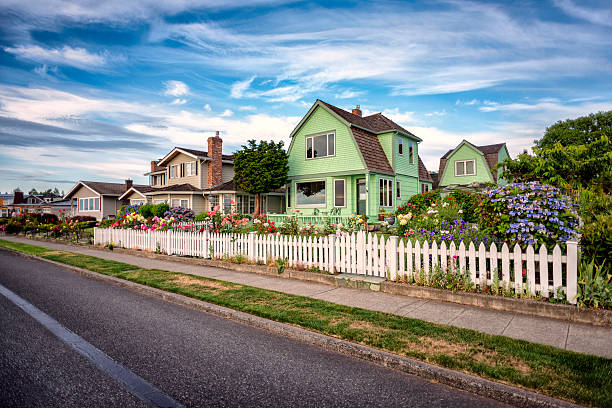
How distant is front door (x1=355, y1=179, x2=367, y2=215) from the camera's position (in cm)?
2112

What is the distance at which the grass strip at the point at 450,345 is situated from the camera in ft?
10.6

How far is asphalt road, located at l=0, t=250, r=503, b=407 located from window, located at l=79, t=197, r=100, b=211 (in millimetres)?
42468

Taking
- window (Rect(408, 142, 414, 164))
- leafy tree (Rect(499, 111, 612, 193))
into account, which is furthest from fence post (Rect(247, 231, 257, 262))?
window (Rect(408, 142, 414, 164))

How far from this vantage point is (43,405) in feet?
10.1

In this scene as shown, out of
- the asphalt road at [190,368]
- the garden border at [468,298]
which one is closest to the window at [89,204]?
the garden border at [468,298]

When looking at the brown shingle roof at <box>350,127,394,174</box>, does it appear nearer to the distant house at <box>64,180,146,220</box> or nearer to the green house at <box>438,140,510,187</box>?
the green house at <box>438,140,510,187</box>

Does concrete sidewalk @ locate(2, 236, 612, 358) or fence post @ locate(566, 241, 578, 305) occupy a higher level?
fence post @ locate(566, 241, 578, 305)

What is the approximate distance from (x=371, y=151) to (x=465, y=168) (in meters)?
16.2

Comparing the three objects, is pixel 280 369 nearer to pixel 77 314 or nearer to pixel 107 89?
pixel 77 314

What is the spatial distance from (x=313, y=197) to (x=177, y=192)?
14820 mm

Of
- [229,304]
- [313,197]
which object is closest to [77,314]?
[229,304]

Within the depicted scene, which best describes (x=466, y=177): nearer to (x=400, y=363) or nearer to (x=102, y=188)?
(x=400, y=363)

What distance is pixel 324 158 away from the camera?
2175 cm

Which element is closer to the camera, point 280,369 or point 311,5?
point 280,369
